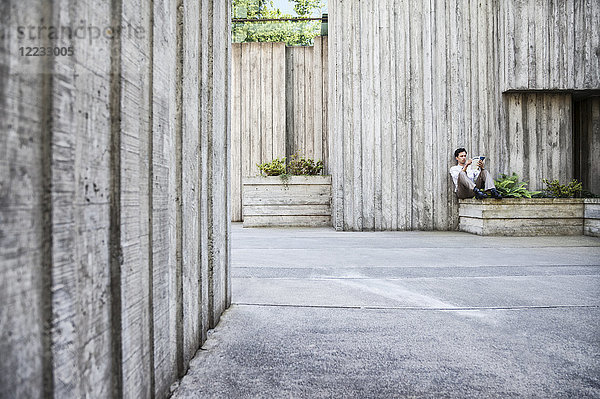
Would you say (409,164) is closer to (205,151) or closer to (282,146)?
(282,146)

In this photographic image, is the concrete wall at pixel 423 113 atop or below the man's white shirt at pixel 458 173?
atop

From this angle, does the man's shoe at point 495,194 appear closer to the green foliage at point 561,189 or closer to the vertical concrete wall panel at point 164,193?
the green foliage at point 561,189

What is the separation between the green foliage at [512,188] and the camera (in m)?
5.09

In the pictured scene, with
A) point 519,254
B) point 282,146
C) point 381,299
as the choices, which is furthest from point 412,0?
point 381,299

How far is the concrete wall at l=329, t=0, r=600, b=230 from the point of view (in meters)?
5.45

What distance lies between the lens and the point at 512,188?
17.1ft

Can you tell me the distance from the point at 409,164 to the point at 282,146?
2.41 metres

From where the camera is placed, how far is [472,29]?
17.9ft

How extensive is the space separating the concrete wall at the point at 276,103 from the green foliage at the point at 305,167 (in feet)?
1.02

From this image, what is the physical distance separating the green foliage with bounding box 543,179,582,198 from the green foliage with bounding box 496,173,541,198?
0.37 meters

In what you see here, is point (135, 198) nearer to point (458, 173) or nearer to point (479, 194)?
point (479, 194)

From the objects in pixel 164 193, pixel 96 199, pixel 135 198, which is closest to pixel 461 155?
pixel 164 193

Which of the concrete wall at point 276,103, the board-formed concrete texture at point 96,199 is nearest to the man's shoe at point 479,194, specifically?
the concrete wall at point 276,103

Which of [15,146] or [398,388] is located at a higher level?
[15,146]
